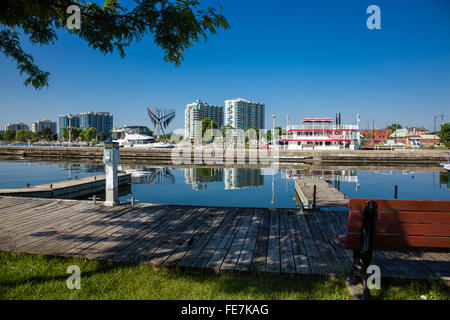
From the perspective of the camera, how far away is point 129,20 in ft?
12.6

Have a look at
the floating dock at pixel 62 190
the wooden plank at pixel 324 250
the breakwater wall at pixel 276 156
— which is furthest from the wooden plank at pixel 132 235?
the breakwater wall at pixel 276 156

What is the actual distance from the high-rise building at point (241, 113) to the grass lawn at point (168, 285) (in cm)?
15942

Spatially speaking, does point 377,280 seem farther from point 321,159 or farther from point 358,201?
point 321,159

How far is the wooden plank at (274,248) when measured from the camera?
10.9 ft

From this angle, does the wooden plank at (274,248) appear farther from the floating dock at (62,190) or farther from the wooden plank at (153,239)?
the floating dock at (62,190)

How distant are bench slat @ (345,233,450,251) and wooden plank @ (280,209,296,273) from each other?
88 cm

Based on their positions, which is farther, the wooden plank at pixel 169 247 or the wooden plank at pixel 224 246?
the wooden plank at pixel 169 247

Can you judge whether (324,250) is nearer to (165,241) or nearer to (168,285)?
(168,285)

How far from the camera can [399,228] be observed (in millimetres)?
2744

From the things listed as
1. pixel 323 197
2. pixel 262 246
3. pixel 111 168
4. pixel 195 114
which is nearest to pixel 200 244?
pixel 262 246

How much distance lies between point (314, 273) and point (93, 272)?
2871 millimetres

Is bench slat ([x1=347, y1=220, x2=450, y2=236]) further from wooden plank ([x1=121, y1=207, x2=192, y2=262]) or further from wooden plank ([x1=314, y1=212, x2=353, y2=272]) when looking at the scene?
wooden plank ([x1=121, y1=207, x2=192, y2=262])

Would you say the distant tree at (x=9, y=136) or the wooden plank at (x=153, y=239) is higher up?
the distant tree at (x=9, y=136)
